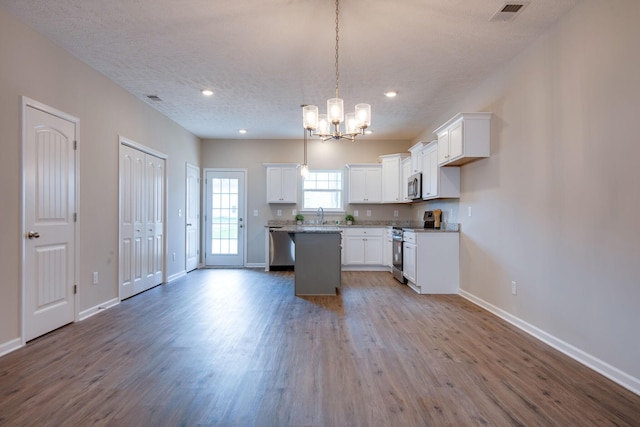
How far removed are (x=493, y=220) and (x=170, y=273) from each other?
4.98m

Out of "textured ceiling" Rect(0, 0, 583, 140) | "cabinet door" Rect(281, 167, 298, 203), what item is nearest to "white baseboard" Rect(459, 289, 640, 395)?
"textured ceiling" Rect(0, 0, 583, 140)

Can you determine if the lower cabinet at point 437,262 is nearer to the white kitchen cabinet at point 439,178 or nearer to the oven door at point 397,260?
the white kitchen cabinet at point 439,178

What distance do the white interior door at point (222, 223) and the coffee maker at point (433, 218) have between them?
3734 millimetres

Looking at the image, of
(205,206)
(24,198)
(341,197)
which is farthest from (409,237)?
(24,198)

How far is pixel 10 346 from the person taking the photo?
2.69 m

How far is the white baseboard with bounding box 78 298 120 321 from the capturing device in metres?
3.55

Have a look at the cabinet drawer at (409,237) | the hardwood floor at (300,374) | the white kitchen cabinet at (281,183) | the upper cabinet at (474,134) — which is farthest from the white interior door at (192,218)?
the upper cabinet at (474,134)

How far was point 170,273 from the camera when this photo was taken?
5695 mm

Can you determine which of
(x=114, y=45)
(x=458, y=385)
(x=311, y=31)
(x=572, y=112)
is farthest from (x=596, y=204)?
(x=114, y=45)

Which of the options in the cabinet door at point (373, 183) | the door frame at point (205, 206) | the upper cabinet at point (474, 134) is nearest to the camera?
the upper cabinet at point (474, 134)

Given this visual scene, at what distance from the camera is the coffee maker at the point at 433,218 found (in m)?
5.43

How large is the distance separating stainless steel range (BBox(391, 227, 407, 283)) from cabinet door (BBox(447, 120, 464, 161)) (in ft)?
5.72

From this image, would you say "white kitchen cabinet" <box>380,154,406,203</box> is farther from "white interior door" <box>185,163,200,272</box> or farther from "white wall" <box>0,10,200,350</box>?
"white wall" <box>0,10,200,350</box>

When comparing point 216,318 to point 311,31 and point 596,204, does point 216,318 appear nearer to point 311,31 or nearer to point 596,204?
point 311,31
